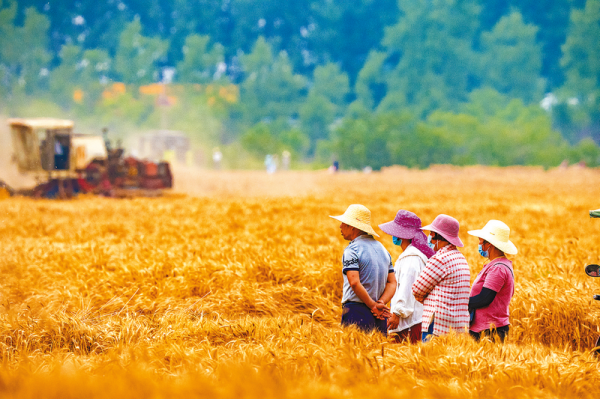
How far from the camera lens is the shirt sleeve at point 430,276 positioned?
5223 millimetres

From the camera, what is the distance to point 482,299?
213 inches

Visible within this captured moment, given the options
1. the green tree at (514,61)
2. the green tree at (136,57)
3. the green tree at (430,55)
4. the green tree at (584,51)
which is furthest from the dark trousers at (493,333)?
the green tree at (514,61)

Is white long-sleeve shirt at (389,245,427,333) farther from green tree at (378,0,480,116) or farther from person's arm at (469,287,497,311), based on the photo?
green tree at (378,0,480,116)

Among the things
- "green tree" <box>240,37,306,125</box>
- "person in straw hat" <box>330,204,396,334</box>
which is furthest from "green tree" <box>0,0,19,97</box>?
"person in straw hat" <box>330,204,396,334</box>

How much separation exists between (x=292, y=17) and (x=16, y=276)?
3763 inches

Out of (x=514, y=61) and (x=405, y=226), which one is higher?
(x=514, y=61)

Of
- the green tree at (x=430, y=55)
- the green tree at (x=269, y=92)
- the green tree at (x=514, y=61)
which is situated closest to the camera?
the green tree at (x=269, y=92)

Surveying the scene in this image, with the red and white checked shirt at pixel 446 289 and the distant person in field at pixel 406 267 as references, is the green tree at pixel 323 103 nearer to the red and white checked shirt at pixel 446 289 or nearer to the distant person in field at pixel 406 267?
the distant person in field at pixel 406 267

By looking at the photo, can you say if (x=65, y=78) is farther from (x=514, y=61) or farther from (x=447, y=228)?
(x=447, y=228)

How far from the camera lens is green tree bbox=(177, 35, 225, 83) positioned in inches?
3364

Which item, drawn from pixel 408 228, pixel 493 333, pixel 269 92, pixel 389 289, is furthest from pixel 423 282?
pixel 269 92

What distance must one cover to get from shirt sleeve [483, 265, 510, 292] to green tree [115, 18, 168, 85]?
7992cm

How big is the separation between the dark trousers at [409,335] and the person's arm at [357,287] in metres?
0.41

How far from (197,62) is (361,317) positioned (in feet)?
276
